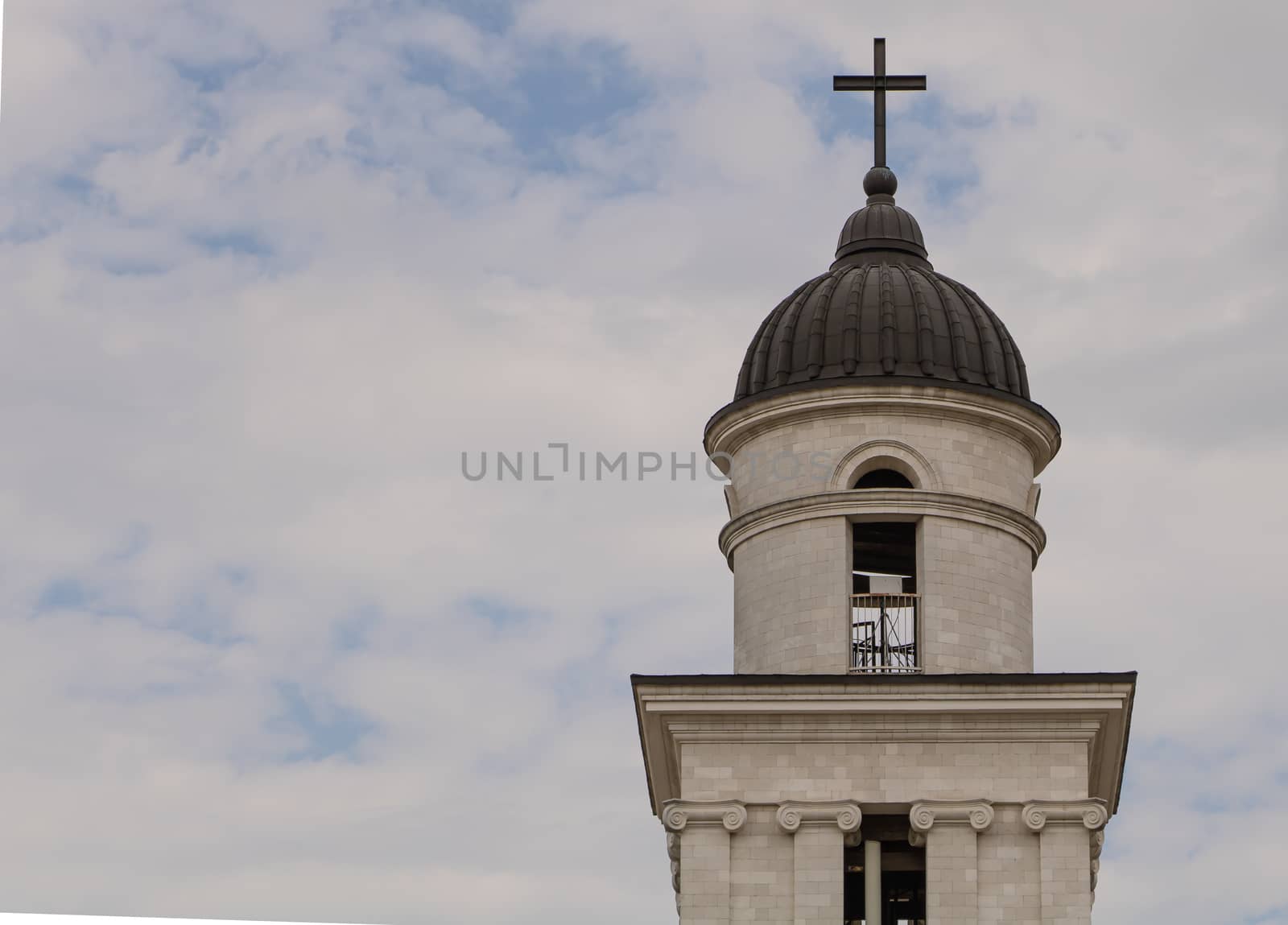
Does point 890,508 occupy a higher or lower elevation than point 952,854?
higher

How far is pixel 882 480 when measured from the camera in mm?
41594

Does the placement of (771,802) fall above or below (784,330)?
below

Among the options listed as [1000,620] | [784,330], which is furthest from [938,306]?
[1000,620]

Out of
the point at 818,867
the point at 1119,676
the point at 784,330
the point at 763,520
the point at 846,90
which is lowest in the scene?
the point at 818,867

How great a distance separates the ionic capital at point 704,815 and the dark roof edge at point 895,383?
674cm

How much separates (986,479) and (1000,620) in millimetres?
2290

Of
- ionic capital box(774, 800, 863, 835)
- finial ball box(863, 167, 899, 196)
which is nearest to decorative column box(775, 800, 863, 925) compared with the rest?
ionic capital box(774, 800, 863, 835)

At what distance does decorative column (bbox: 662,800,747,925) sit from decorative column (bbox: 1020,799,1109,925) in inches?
165

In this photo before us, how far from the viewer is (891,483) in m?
41.6

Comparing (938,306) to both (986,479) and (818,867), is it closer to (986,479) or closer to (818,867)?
(986,479)

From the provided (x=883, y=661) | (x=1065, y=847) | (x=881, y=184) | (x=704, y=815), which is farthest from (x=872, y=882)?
(x=881, y=184)

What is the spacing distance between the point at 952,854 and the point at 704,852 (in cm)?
347

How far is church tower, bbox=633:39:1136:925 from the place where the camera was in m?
38.3

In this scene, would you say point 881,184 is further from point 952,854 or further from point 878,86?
point 952,854
